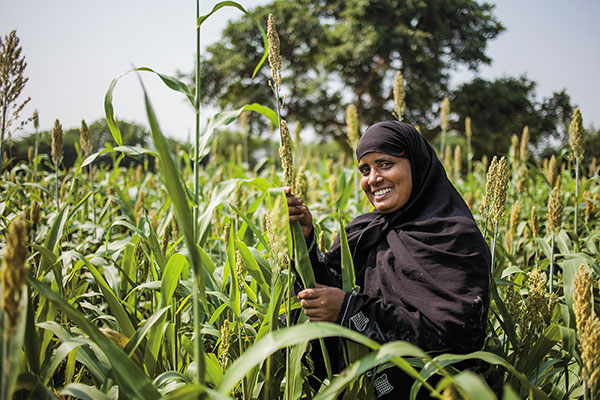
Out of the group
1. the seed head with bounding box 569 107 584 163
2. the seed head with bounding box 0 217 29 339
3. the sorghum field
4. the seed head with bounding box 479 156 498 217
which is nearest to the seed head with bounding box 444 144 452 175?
the seed head with bounding box 569 107 584 163

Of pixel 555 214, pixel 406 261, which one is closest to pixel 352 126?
pixel 555 214

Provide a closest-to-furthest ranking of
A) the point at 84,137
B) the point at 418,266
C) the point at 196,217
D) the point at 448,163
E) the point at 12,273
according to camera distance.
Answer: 1. the point at 12,273
2. the point at 196,217
3. the point at 418,266
4. the point at 84,137
5. the point at 448,163

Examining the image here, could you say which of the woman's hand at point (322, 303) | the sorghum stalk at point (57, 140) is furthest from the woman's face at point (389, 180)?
the sorghum stalk at point (57, 140)

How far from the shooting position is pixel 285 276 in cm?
160

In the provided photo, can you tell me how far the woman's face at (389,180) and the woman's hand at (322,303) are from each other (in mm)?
536

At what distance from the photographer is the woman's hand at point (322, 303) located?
1.36 m

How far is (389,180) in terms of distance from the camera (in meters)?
1.74

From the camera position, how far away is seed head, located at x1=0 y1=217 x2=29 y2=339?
658 millimetres

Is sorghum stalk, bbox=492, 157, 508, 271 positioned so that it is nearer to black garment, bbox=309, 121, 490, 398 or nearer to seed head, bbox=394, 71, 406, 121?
black garment, bbox=309, 121, 490, 398

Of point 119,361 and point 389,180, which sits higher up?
point 389,180

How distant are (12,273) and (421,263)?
4.34 ft

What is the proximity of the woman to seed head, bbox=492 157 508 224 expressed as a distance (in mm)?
140

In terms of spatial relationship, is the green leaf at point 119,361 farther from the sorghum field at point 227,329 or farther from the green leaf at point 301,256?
the green leaf at point 301,256

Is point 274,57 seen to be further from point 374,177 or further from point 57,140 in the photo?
point 57,140
